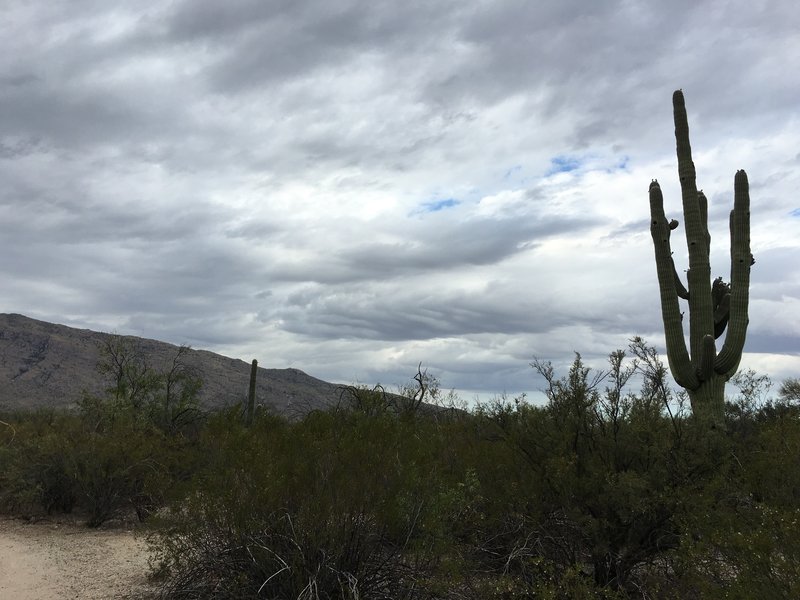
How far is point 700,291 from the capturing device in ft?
51.7

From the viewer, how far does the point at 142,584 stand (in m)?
9.02

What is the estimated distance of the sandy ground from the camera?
8859 mm

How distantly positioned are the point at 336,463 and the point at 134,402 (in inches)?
843

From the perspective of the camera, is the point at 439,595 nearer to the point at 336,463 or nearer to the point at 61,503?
the point at 336,463

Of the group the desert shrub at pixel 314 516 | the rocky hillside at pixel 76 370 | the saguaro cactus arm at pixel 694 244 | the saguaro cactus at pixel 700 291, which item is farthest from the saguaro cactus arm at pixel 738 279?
the rocky hillside at pixel 76 370

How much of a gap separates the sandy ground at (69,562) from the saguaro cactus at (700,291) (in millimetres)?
11357

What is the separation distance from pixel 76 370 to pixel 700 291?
68.9 meters

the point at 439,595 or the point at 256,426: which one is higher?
the point at 256,426

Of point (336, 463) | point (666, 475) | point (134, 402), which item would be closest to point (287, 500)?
point (336, 463)

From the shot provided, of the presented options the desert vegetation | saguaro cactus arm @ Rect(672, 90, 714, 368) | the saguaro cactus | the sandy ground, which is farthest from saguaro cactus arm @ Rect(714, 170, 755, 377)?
the sandy ground

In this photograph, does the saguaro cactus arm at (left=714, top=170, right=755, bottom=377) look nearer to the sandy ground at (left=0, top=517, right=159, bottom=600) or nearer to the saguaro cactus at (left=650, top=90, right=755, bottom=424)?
the saguaro cactus at (left=650, top=90, right=755, bottom=424)

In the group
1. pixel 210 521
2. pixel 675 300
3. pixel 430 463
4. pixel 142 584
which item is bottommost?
pixel 142 584

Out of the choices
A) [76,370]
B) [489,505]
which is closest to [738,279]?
[489,505]

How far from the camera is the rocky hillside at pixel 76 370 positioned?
65.8 m
